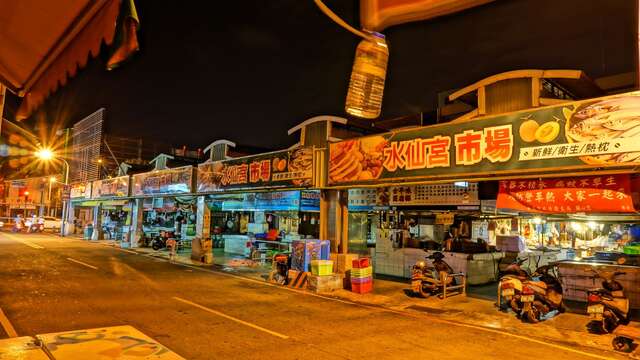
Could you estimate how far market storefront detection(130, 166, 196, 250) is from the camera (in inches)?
961

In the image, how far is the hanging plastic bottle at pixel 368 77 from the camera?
328cm

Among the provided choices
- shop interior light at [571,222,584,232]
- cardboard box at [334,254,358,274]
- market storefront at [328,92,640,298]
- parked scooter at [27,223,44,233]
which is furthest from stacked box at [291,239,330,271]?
parked scooter at [27,223,44,233]

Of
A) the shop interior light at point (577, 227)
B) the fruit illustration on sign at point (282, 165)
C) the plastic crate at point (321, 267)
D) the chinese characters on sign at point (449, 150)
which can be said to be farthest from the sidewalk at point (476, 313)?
the shop interior light at point (577, 227)

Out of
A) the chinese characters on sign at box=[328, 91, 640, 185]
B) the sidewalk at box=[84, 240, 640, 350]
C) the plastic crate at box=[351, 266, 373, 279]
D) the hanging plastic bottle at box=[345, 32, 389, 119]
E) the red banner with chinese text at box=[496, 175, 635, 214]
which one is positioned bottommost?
the sidewalk at box=[84, 240, 640, 350]

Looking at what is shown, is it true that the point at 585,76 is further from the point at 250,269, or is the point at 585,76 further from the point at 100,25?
the point at 250,269

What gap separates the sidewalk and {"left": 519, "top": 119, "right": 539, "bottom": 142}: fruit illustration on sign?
4.55 metres

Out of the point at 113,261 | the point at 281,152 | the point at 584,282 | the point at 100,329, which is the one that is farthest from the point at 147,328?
the point at 113,261

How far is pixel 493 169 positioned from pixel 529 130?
1.29 metres

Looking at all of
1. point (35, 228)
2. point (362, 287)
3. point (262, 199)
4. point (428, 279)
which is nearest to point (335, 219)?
point (362, 287)

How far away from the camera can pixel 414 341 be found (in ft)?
26.8

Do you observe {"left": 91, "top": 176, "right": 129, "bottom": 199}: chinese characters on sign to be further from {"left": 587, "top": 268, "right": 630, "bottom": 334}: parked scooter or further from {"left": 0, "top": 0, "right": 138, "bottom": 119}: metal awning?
{"left": 587, "top": 268, "right": 630, "bottom": 334}: parked scooter

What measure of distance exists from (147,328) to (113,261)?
13784 mm

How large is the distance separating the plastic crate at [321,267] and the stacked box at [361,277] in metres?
0.79

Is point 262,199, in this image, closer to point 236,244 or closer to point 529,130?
point 236,244
